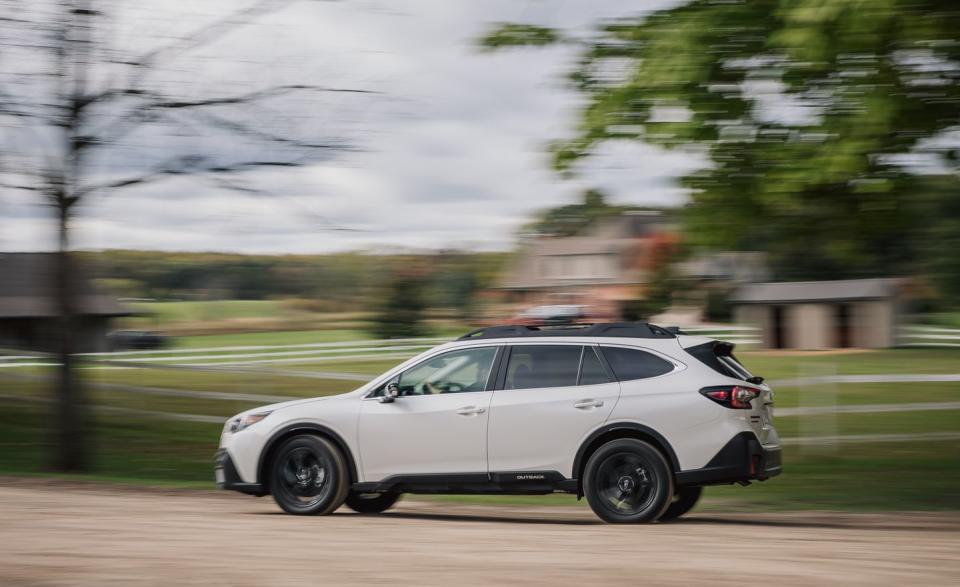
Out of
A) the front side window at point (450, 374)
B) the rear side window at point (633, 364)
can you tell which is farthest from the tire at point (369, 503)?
the rear side window at point (633, 364)

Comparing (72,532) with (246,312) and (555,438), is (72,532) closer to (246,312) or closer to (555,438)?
(555,438)

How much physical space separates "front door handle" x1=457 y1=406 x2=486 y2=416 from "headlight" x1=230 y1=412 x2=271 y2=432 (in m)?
1.93

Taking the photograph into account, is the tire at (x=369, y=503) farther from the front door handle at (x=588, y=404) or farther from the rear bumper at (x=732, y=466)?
the rear bumper at (x=732, y=466)

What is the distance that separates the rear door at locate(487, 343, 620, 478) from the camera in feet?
33.9

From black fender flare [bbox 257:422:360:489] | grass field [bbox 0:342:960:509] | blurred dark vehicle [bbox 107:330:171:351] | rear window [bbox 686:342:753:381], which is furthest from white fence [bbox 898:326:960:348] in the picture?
black fender flare [bbox 257:422:360:489]

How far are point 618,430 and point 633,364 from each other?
1.99 feet

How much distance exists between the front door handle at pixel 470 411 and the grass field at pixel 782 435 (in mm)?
2954

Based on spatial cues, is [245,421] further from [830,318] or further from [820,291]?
[820,291]

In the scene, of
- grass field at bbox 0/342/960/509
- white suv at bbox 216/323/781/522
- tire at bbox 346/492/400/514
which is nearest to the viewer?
white suv at bbox 216/323/781/522

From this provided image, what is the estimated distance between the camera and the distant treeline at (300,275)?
15859 mm

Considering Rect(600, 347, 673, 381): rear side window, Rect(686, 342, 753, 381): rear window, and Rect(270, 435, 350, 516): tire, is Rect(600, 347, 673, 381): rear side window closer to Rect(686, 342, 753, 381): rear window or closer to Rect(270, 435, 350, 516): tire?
Rect(686, 342, 753, 381): rear window

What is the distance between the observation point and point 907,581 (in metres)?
7.11

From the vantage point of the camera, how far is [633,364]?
1044 cm

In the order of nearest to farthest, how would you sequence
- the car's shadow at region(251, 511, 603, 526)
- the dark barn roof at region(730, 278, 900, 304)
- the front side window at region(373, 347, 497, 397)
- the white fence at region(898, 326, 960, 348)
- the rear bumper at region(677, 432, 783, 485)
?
1. the rear bumper at region(677, 432, 783, 485)
2. the front side window at region(373, 347, 497, 397)
3. the car's shadow at region(251, 511, 603, 526)
4. the white fence at region(898, 326, 960, 348)
5. the dark barn roof at region(730, 278, 900, 304)
